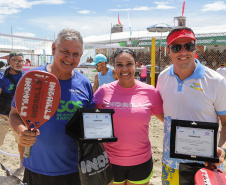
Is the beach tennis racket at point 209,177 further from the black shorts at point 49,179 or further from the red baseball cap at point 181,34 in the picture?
the red baseball cap at point 181,34

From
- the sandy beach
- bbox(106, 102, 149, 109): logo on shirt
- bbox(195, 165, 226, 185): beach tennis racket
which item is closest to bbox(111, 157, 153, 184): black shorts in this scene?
bbox(106, 102, 149, 109): logo on shirt

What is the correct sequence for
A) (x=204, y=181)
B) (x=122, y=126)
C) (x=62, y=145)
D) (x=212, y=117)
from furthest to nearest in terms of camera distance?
(x=122, y=126) → (x=212, y=117) → (x=62, y=145) → (x=204, y=181)

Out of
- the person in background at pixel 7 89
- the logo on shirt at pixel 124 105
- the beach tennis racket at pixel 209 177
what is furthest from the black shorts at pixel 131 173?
the person in background at pixel 7 89

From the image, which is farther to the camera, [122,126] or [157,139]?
[157,139]

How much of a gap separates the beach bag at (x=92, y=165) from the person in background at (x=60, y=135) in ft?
0.50

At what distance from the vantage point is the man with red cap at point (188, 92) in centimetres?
207

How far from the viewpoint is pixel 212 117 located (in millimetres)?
2125

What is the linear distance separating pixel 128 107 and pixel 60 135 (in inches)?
30.2

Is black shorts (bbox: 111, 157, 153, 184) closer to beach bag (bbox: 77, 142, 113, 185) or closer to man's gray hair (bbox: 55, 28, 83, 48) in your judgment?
beach bag (bbox: 77, 142, 113, 185)

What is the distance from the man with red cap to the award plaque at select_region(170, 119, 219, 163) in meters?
0.27

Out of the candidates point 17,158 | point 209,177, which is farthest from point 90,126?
point 17,158

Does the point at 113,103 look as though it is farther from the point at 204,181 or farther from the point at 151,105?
the point at 204,181

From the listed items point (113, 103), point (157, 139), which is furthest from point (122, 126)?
point (157, 139)

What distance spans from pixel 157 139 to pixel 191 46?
391 centimetres
